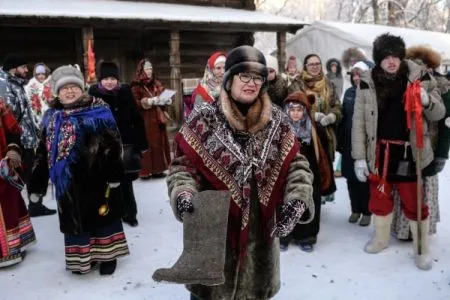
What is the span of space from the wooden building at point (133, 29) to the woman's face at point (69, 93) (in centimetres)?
498

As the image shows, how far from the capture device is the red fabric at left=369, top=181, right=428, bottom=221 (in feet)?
13.1

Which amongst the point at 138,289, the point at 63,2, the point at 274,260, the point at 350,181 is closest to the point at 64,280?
the point at 138,289

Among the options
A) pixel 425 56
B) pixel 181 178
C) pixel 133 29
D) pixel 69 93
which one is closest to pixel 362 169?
pixel 425 56

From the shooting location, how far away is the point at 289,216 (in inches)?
87.0

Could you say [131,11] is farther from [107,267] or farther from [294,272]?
[294,272]

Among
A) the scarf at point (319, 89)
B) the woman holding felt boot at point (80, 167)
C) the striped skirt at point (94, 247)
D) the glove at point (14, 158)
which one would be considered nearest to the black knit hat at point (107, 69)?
the woman holding felt boot at point (80, 167)

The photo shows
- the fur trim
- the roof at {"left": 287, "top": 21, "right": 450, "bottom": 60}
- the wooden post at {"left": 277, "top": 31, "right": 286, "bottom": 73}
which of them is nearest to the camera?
the fur trim

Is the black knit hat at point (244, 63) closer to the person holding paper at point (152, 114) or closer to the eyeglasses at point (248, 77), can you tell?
the eyeglasses at point (248, 77)

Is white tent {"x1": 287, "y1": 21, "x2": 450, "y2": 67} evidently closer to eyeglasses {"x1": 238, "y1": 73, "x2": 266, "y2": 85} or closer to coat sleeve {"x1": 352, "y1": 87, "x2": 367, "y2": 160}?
coat sleeve {"x1": 352, "y1": 87, "x2": 367, "y2": 160}

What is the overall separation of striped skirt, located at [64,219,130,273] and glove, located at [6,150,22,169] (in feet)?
2.41

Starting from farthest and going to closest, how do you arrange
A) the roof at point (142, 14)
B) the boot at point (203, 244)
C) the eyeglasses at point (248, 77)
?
the roof at point (142, 14) → the eyeglasses at point (248, 77) → the boot at point (203, 244)

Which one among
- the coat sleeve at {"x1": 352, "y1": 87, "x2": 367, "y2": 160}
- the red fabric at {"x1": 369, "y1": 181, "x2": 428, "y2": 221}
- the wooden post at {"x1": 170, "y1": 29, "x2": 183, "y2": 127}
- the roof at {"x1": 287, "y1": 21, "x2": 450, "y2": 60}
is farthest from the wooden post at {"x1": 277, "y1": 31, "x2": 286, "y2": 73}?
the red fabric at {"x1": 369, "y1": 181, "x2": 428, "y2": 221}

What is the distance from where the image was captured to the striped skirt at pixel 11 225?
4.00 metres

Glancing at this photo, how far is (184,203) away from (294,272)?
2110mm
